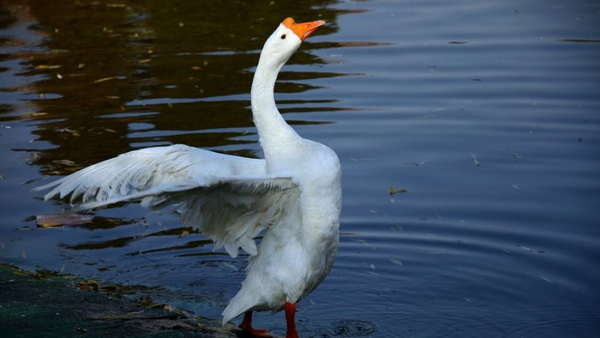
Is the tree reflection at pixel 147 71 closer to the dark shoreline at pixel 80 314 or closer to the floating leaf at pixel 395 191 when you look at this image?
the floating leaf at pixel 395 191

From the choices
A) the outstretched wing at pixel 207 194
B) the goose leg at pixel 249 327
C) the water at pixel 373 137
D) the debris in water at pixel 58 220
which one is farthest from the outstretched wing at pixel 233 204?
the debris in water at pixel 58 220

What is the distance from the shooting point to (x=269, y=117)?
650cm

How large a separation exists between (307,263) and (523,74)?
7412 millimetres

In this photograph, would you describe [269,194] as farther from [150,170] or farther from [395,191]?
[395,191]

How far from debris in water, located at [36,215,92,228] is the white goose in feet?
9.24

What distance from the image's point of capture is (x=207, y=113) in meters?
12.1

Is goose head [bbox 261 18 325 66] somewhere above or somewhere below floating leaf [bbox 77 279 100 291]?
above

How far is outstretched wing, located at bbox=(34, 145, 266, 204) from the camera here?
21.2 feet

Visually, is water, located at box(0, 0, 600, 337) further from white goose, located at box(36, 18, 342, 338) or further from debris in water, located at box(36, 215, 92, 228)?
white goose, located at box(36, 18, 342, 338)

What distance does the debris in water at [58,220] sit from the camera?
30.3ft

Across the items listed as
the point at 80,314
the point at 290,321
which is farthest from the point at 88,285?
the point at 290,321

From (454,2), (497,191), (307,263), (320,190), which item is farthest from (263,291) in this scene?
(454,2)

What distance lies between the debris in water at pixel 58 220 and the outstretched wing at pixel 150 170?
279cm

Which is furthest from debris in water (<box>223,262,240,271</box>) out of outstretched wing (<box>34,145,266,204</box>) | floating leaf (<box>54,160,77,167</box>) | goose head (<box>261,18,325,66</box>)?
floating leaf (<box>54,160,77,167</box>)
